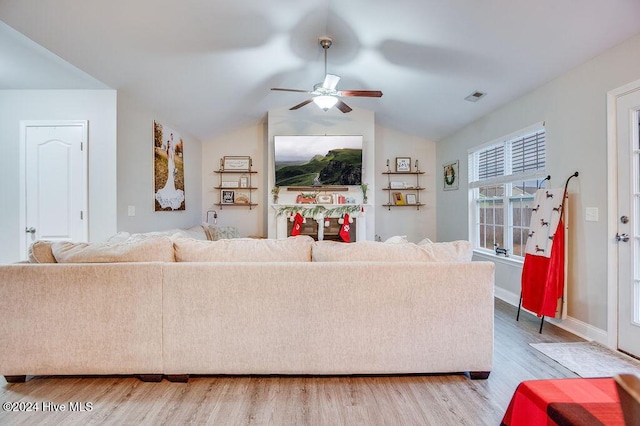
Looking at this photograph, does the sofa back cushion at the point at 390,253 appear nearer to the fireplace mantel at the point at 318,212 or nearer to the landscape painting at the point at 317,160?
the fireplace mantel at the point at 318,212

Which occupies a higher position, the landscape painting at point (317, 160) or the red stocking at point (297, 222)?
the landscape painting at point (317, 160)

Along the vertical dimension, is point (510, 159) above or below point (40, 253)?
above

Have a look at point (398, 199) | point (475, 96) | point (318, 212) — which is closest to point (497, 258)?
point (475, 96)

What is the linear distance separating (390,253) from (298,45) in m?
2.92

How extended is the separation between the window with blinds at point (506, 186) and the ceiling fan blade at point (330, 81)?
2200 millimetres

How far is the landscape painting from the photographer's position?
546 cm

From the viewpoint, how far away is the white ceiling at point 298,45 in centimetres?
237

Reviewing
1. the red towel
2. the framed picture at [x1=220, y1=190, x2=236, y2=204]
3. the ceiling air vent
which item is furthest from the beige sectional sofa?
the framed picture at [x1=220, y1=190, x2=236, y2=204]

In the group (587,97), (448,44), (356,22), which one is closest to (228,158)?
(356,22)

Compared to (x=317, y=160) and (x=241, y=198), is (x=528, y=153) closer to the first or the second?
(x=317, y=160)

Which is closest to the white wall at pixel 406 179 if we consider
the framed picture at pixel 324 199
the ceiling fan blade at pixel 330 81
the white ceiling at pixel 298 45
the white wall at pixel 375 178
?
the white wall at pixel 375 178

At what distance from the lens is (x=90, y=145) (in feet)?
10.8

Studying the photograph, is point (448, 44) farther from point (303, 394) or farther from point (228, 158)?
point (228, 158)

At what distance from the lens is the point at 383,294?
1920 mm
